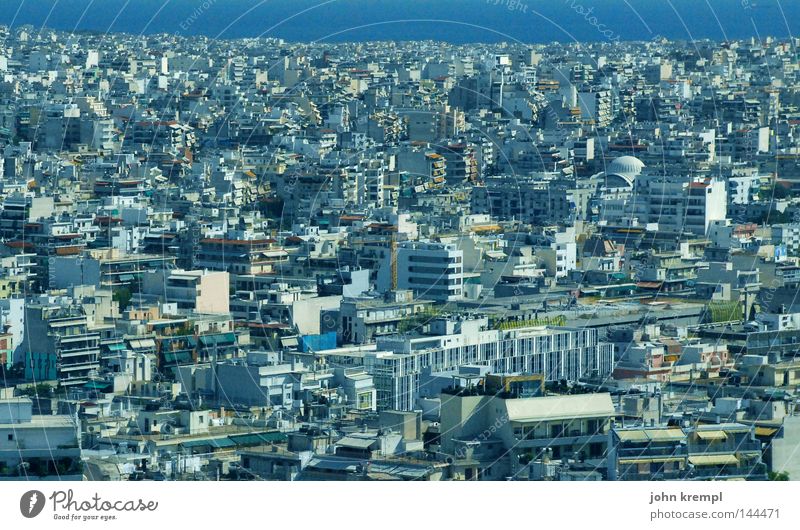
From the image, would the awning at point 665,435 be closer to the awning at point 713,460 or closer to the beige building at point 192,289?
the awning at point 713,460

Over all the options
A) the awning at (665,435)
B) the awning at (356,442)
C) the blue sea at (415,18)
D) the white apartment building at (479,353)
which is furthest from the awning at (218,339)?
the blue sea at (415,18)

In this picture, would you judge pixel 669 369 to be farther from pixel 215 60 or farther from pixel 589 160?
pixel 215 60

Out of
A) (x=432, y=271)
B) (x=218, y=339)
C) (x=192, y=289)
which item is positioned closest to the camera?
(x=218, y=339)

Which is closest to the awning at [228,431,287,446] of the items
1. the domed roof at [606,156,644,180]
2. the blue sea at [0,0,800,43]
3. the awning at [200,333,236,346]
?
the awning at [200,333,236,346]

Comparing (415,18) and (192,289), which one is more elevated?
(415,18)

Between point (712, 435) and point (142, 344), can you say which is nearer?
point (712, 435)

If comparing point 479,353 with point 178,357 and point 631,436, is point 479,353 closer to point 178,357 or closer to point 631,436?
point 178,357

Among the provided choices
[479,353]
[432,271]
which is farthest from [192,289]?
[479,353]

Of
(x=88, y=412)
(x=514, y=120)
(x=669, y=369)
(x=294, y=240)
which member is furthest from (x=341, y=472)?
(x=514, y=120)
